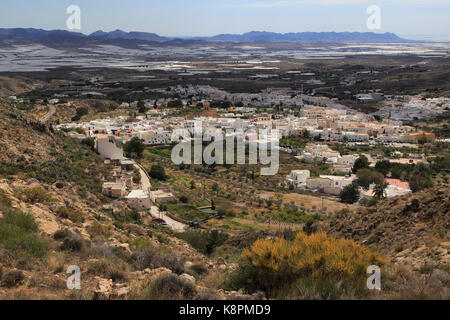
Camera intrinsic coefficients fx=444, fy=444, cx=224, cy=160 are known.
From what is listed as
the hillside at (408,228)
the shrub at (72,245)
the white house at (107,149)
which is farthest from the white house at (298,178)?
the shrub at (72,245)

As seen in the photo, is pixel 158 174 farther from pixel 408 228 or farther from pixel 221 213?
pixel 408 228

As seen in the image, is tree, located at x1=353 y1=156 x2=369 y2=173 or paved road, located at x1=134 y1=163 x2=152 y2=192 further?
tree, located at x1=353 y1=156 x2=369 y2=173

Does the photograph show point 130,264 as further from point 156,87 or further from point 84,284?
point 156,87

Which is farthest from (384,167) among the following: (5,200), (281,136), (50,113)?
(50,113)

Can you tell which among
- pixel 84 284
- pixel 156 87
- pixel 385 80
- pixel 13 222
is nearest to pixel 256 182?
pixel 13 222

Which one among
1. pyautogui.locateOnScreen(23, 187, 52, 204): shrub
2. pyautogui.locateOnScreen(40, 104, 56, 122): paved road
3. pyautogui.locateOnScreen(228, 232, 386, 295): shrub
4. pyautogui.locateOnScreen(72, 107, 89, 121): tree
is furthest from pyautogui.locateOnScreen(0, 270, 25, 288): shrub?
pyautogui.locateOnScreen(72, 107, 89, 121): tree

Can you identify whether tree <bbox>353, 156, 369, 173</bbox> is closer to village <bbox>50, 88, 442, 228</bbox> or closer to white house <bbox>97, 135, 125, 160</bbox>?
village <bbox>50, 88, 442, 228</bbox>

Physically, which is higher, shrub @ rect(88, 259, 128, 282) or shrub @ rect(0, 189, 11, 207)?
shrub @ rect(0, 189, 11, 207)
